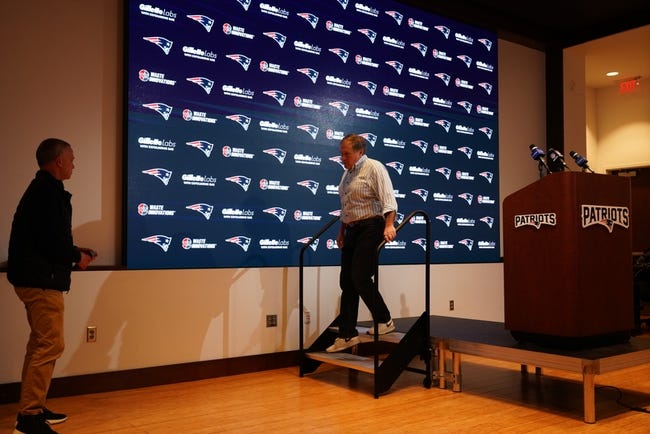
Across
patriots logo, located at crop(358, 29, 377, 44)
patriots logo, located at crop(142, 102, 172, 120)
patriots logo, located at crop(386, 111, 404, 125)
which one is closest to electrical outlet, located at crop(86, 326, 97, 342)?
patriots logo, located at crop(142, 102, 172, 120)

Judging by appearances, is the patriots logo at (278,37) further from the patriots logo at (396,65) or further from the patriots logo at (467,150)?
the patriots logo at (467,150)

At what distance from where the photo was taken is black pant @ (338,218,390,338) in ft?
13.5

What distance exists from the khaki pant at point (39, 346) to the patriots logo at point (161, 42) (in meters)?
2.17

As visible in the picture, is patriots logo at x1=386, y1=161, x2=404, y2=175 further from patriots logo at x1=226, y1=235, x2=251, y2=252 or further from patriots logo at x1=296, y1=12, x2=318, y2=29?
patriots logo at x1=226, y1=235, x2=251, y2=252

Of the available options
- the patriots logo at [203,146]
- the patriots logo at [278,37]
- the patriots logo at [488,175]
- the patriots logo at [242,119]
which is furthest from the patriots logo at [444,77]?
the patriots logo at [203,146]

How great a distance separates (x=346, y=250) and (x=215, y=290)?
1.05m

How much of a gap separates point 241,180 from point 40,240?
2021 mm

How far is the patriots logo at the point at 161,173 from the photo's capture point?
440cm

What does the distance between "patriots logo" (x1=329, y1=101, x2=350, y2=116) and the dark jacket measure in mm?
2882

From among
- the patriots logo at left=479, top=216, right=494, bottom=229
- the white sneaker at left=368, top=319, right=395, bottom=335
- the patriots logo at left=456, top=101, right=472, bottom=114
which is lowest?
the white sneaker at left=368, top=319, right=395, bottom=335

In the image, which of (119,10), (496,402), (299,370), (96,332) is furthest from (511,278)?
(119,10)

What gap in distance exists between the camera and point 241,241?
189 inches

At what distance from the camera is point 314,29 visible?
5.29m

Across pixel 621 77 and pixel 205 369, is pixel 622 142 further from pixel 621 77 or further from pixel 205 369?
pixel 205 369
